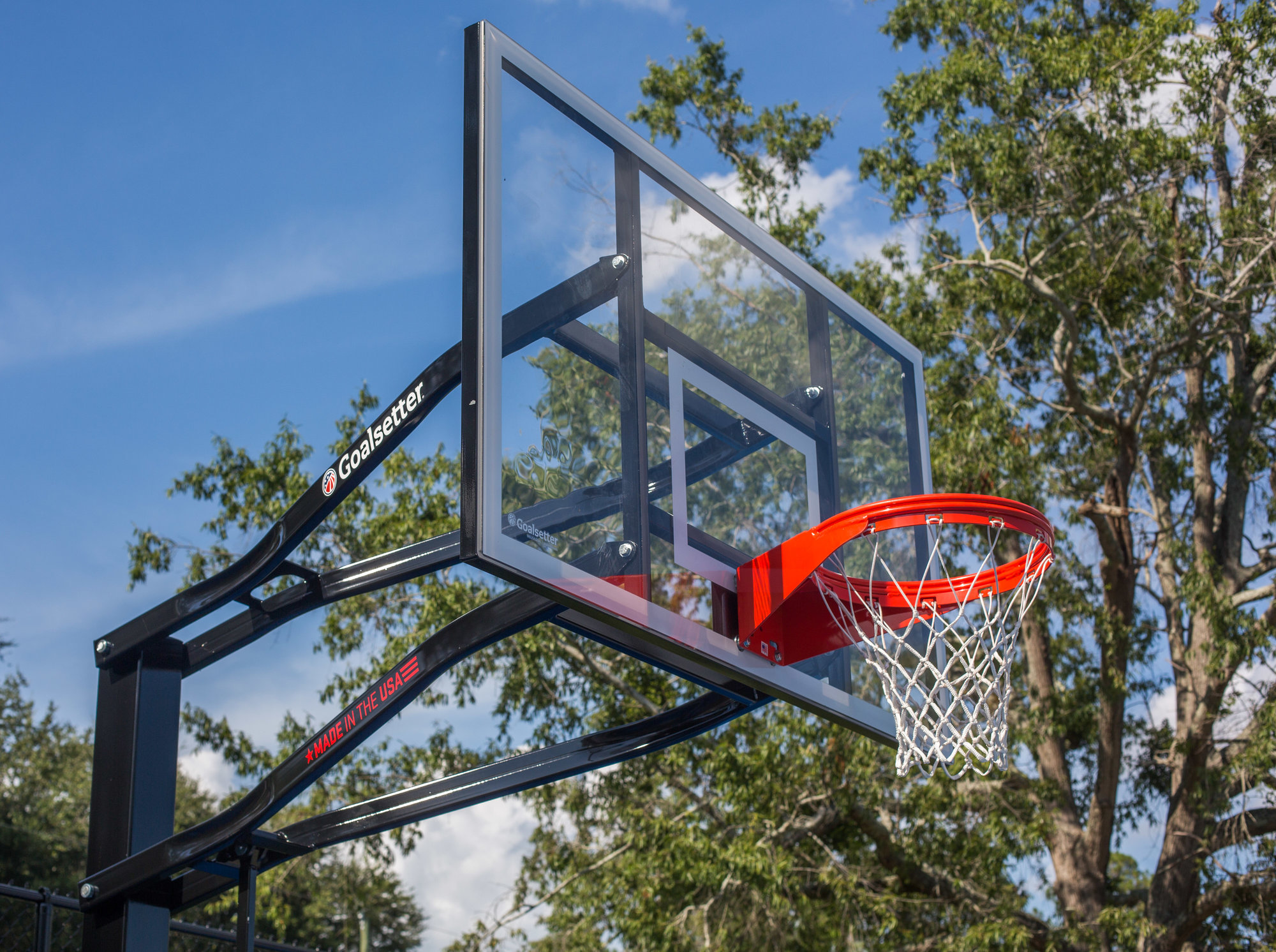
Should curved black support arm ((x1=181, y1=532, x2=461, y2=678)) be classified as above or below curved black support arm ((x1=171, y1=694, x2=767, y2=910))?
above

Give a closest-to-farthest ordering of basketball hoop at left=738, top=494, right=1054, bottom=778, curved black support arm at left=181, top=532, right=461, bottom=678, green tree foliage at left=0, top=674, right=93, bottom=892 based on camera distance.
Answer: basketball hoop at left=738, top=494, right=1054, bottom=778, curved black support arm at left=181, top=532, right=461, bottom=678, green tree foliage at left=0, top=674, right=93, bottom=892

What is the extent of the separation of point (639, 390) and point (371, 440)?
1159mm

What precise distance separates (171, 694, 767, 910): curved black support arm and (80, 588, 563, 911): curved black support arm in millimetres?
216

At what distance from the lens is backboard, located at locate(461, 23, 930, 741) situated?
14.0 feet

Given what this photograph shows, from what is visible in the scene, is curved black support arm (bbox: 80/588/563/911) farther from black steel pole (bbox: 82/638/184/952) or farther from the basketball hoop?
the basketball hoop

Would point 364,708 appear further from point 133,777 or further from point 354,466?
point 133,777

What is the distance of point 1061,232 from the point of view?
1326 centimetres

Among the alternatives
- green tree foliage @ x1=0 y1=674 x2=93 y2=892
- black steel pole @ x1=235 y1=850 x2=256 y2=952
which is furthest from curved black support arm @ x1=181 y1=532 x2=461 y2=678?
green tree foliage @ x1=0 y1=674 x2=93 y2=892

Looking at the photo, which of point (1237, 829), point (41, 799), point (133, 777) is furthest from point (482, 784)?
point (41, 799)

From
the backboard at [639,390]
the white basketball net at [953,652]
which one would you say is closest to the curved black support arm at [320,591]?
the backboard at [639,390]

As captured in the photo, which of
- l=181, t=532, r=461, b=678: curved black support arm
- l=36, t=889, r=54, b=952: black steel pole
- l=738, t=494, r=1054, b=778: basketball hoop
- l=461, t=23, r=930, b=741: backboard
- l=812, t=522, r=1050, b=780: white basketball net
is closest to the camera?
l=461, t=23, r=930, b=741: backboard

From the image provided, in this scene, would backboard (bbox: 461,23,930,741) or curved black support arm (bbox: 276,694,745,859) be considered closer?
backboard (bbox: 461,23,930,741)

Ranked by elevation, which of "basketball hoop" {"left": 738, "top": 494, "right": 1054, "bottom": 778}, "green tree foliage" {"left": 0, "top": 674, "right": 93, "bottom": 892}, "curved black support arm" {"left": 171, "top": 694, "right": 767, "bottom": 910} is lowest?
"curved black support arm" {"left": 171, "top": 694, "right": 767, "bottom": 910}

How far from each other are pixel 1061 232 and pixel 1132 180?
0.85m
